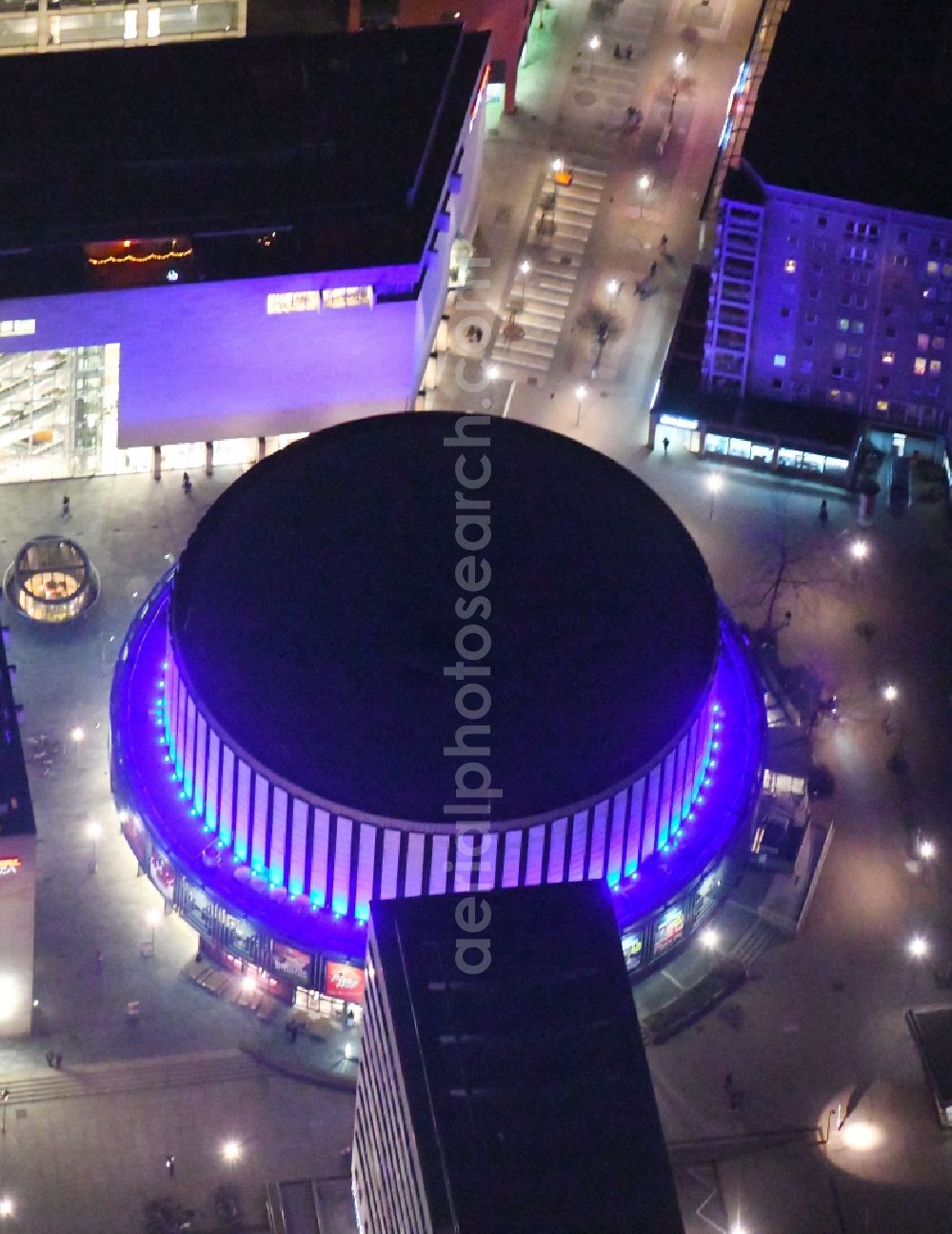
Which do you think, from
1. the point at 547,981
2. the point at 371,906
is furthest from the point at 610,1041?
the point at 371,906

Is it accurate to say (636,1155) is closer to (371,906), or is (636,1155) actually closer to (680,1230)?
(680,1230)

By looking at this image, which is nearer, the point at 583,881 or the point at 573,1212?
the point at 573,1212

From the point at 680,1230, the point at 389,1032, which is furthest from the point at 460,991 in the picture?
the point at 680,1230

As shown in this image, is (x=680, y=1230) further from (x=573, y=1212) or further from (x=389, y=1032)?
(x=389, y=1032)

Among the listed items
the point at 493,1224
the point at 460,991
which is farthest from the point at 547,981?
the point at 493,1224

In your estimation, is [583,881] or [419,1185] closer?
[419,1185]
